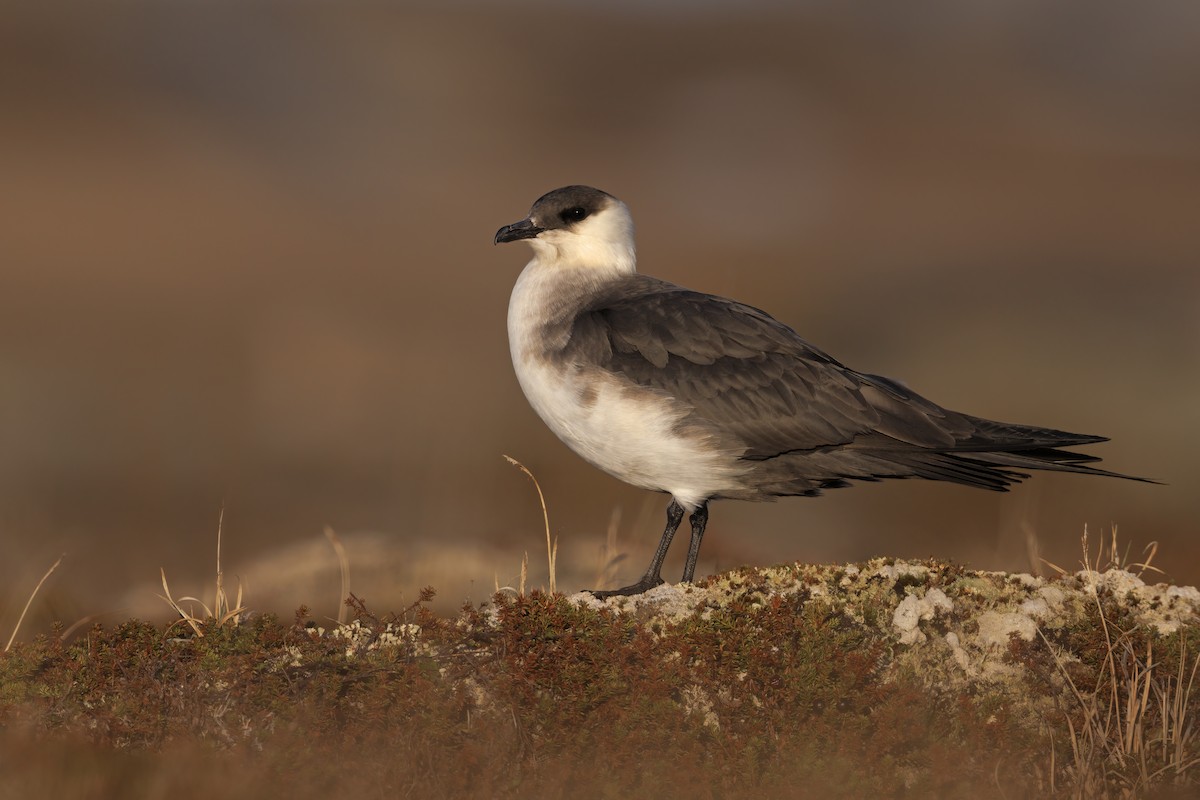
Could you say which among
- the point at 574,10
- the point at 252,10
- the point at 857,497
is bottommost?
the point at 857,497

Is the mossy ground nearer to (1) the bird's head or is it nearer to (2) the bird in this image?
(2) the bird

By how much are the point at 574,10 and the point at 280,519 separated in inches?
1681

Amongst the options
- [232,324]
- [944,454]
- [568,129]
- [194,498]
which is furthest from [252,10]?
[944,454]

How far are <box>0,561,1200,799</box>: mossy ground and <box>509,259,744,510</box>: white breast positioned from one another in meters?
0.81

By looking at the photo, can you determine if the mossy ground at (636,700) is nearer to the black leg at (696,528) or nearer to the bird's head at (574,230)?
the black leg at (696,528)

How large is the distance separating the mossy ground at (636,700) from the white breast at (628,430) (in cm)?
81

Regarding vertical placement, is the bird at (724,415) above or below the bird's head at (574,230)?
below

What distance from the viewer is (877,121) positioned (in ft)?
134

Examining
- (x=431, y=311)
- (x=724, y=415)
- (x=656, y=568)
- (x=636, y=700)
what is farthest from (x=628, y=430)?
(x=431, y=311)

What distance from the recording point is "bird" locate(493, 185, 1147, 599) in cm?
561

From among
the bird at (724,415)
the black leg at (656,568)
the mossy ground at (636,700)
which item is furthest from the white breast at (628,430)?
the mossy ground at (636,700)

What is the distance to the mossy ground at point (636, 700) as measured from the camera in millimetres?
3898

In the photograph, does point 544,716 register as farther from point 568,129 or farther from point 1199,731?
point 568,129

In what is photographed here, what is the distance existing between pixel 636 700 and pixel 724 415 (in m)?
1.76
